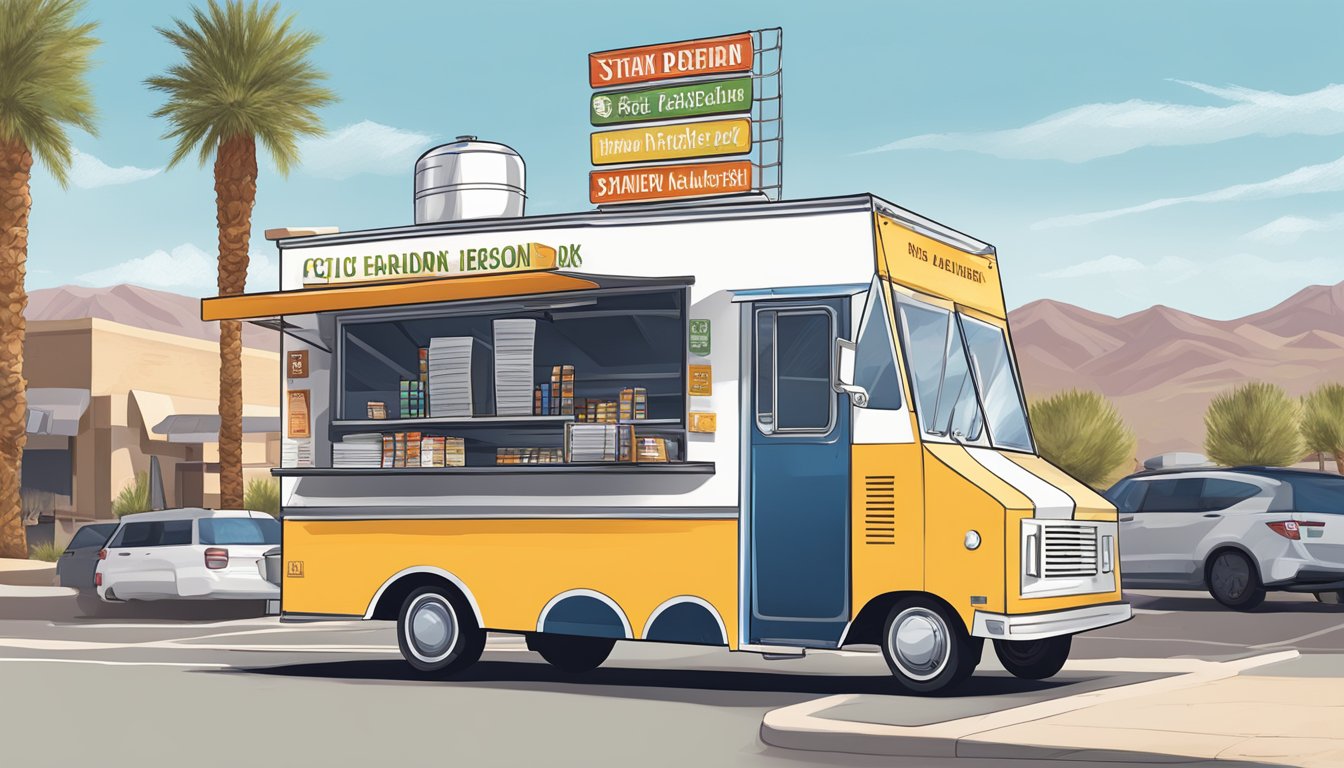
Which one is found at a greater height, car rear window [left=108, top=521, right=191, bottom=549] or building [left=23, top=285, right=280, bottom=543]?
building [left=23, top=285, right=280, bottom=543]

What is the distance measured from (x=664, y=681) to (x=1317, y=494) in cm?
1064

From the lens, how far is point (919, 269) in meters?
13.4

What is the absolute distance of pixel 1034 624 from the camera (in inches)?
480

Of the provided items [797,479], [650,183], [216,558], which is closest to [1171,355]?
[216,558]

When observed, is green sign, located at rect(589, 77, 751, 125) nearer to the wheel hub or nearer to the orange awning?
the orange awning

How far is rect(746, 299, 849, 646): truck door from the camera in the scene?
12.7m

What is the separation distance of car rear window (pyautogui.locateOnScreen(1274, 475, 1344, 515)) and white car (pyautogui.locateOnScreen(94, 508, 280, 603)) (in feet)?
41.0

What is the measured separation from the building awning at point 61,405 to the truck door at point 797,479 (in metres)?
38.4

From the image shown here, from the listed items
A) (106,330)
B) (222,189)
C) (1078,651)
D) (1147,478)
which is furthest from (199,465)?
(1078,651)

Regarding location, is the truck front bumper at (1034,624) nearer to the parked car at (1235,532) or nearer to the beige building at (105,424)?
the parked car at (1235,532)

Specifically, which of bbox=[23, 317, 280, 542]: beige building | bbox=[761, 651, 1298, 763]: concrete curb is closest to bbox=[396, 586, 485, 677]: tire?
bbox=[761, 651, 1298, 763]: concrete curb

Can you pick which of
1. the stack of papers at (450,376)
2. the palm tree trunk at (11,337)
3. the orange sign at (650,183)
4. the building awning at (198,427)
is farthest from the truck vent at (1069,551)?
Result: the building awning at (198,427)

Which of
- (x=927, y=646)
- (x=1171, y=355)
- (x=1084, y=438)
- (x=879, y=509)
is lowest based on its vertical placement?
(x=927, y=646)

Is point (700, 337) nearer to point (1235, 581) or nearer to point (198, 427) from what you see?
point (1235, 581)
